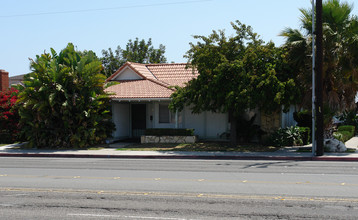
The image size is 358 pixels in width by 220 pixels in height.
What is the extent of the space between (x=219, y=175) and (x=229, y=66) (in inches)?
339

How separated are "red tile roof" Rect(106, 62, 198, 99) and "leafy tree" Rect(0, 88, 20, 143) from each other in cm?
568

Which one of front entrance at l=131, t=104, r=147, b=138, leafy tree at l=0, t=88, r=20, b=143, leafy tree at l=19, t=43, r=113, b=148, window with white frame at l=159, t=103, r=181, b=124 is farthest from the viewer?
front entrance at l=131, t=104, r=147, b=138

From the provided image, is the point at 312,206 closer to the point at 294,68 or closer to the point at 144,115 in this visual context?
the point at 294,68

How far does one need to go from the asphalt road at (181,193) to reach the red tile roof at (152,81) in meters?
10.8

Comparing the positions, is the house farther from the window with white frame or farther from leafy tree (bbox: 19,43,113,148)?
leafy tree (bbox: 19,43,113,148)

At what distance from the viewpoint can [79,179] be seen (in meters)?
12.4

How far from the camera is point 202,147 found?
74.2 ft

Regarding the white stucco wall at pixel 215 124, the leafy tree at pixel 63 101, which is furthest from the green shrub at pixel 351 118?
the leafy tree at pixel 63 101

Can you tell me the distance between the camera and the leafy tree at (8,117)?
1009 inches

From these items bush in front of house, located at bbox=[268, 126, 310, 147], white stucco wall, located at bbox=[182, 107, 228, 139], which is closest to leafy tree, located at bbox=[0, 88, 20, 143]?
white stucco wall, located at bbox=[182, 107, 228, 139]

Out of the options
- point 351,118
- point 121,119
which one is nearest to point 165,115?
point 121,119

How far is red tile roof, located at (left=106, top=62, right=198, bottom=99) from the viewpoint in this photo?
25.3m

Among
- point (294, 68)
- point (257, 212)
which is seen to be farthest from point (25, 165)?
point (294, 68)

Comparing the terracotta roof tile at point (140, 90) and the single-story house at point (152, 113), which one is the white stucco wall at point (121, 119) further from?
the terracotta roof tile at point (140, 90)
